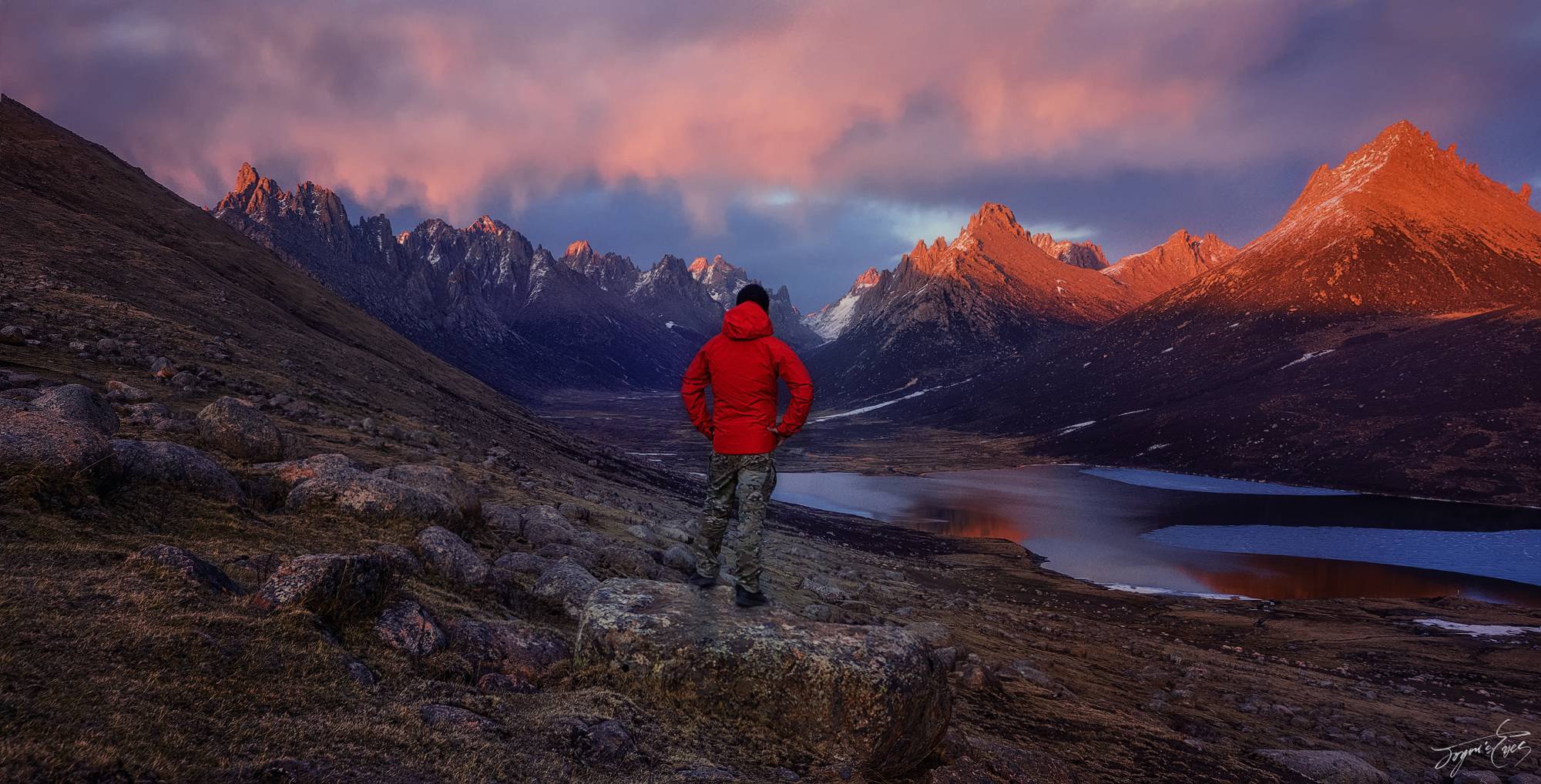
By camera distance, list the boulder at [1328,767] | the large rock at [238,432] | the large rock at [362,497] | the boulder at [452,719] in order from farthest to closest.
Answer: the large rock at [238,432] → the boulder at [1328,767] → the large rock at [362,497] → the boulder at [452,719]

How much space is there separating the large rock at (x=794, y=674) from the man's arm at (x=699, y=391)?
293 centimetres

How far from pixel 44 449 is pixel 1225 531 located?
8575 cm

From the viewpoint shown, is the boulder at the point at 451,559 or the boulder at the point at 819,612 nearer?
the boulder at the point at 451,559

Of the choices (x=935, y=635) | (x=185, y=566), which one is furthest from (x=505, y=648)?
(x=935, y=635)

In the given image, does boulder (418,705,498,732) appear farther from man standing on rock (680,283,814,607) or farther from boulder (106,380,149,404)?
boulder (106,380,149,404)

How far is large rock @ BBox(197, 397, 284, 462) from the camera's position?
1444cm

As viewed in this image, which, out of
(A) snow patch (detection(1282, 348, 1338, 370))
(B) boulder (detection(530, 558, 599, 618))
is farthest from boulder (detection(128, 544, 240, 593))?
(A) snow patch (detection(1282, 348, 1338, 370))

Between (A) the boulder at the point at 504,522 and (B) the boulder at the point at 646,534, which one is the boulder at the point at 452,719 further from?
(B) the boulder at the point at 646,534

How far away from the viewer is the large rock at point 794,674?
26.8 feet

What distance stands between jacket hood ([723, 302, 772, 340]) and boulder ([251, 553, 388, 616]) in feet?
18.7

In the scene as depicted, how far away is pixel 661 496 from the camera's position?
50.2 metres

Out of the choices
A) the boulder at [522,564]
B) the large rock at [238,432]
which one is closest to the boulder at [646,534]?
the boulder at [522,564]

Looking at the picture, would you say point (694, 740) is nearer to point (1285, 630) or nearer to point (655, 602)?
point (655, 602)

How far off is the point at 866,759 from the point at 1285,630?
3931 centimetres
